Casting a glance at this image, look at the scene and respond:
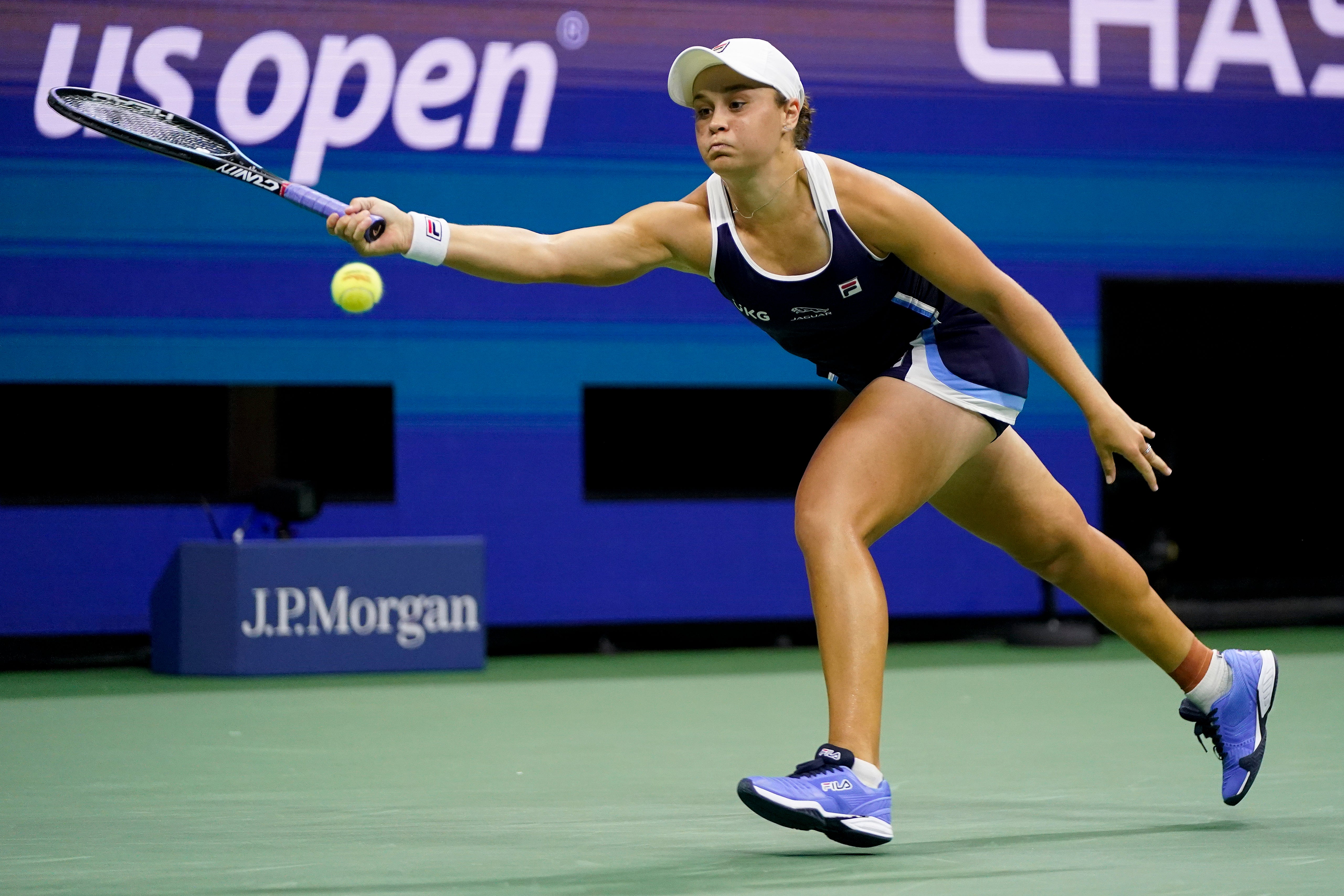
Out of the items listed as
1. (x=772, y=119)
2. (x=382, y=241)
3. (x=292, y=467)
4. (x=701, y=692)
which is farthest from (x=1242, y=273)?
(x=382, y=241)

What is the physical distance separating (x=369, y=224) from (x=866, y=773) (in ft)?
4.83

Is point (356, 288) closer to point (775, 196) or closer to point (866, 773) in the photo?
point (775, 196)

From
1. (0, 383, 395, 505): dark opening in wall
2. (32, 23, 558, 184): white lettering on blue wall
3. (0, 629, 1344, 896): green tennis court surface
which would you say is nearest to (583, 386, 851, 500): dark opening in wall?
(0, 383, 395, 505): dark opening in wall

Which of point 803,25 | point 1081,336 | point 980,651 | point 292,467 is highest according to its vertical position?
point 803,25

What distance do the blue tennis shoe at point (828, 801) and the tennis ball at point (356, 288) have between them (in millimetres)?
3302

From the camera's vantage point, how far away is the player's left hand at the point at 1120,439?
364 centimetres

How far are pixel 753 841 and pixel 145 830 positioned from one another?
1392mm

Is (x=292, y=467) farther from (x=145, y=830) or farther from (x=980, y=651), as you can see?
(x=145, y=830)


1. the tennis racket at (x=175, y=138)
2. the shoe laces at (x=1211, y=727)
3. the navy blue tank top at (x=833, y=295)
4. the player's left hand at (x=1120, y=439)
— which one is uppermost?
the tennis racket at (x=175, y=138)

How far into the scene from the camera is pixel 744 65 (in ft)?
12.1

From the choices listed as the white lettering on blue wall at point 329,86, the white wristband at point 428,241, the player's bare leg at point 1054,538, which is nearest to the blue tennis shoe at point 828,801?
the player's bare leg at point 1054,538

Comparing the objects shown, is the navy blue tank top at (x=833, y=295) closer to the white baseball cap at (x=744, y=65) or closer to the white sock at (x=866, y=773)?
the white baseball cap at (x=744, y=65)

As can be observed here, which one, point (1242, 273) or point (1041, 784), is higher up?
point (1242, 273)

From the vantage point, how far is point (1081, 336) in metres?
9.48
